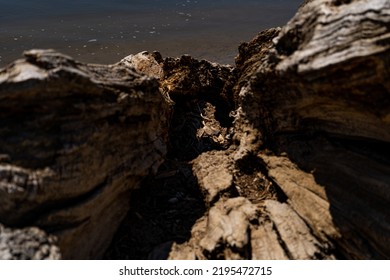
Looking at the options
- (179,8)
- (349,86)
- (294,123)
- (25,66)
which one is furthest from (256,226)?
(179,8)

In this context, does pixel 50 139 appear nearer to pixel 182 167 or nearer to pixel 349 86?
pixel 182 167

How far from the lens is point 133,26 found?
52.7ft

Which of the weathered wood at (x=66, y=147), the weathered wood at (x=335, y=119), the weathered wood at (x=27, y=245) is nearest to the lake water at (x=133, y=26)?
the weathered wood at (x=335, y=119)

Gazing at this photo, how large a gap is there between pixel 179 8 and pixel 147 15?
85.2 inches

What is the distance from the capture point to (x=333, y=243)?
3350mm

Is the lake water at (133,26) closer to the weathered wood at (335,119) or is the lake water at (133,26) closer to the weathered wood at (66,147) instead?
the weathered wood at (335,119)

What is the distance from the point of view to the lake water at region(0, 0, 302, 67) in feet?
43.8

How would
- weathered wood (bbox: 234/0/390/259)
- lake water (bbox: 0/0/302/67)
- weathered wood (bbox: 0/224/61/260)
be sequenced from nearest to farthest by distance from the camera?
weathered wood (bbox: 0/224/61/260) → weathered wood (bbox: 234/0/390/259) → lake water (bbox: 0/0/302/67)

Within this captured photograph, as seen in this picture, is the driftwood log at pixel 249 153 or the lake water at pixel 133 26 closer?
the driftwood log at pixel 249 153

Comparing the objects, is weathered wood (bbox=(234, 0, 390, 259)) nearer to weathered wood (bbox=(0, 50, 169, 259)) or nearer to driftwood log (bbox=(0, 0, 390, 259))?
driftwood log (bbox=(0, 0, 390, 259))

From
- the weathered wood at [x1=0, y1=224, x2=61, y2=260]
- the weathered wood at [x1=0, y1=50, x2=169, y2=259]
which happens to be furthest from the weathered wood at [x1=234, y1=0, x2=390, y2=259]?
the weathered wood at [x1=0, y1=224, x2=61, y2=260]

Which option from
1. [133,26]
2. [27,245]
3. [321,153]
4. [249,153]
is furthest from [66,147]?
[133,26]

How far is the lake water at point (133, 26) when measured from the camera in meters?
13.4

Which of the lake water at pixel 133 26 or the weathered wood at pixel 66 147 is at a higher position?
the weathered wood at pixel 66 147
